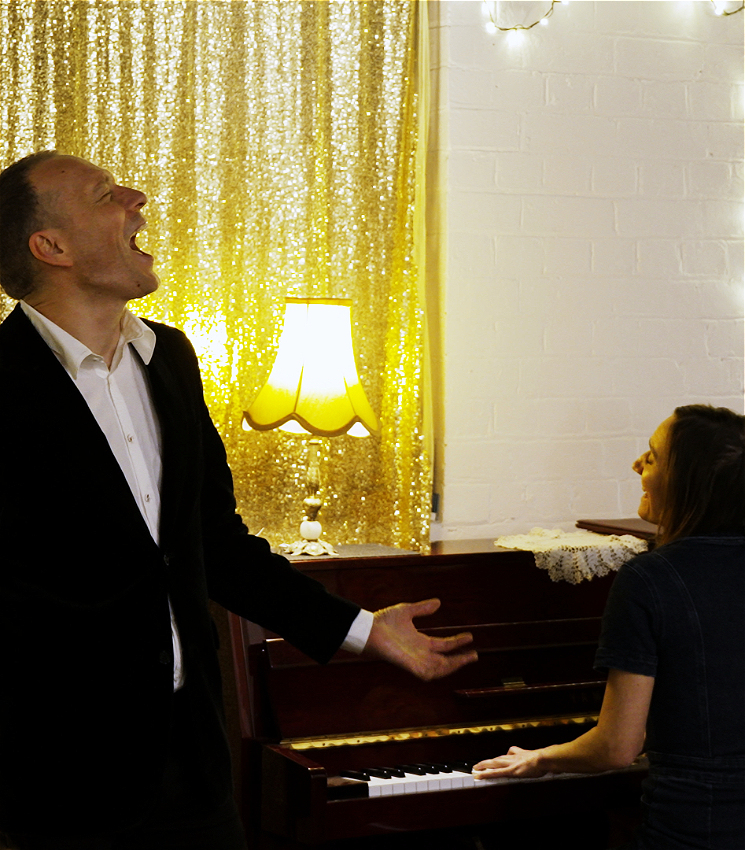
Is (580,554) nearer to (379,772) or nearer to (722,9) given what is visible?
(379,772)

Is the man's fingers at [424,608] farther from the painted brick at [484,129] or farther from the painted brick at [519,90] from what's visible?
the painted brick at [519,90]

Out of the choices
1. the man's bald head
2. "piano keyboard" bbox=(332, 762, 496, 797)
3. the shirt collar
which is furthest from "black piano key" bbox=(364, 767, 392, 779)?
the man's bald head

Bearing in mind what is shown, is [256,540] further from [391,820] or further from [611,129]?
[611,129]

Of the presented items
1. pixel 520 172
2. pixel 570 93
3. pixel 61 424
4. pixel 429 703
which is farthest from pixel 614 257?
pixel 61 424

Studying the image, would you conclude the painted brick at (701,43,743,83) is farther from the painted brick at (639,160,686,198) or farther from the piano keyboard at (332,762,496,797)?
the piano keyboard at (332,762,496,797)

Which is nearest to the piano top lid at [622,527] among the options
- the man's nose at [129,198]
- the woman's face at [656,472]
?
the woman's face at [656,472]

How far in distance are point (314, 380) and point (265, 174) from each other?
698 mm

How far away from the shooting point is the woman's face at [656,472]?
1.85 m

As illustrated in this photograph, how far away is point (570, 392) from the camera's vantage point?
306cm

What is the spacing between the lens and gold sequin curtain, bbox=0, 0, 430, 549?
265 centimetres

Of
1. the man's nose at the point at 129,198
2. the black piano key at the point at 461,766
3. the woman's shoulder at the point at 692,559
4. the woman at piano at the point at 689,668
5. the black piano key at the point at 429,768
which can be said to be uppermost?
the man's nose at the point at 129,198

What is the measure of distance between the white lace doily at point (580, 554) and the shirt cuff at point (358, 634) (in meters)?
0.85

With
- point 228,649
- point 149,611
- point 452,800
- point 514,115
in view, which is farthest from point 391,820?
point 514,115

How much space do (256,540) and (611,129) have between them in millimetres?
2000
